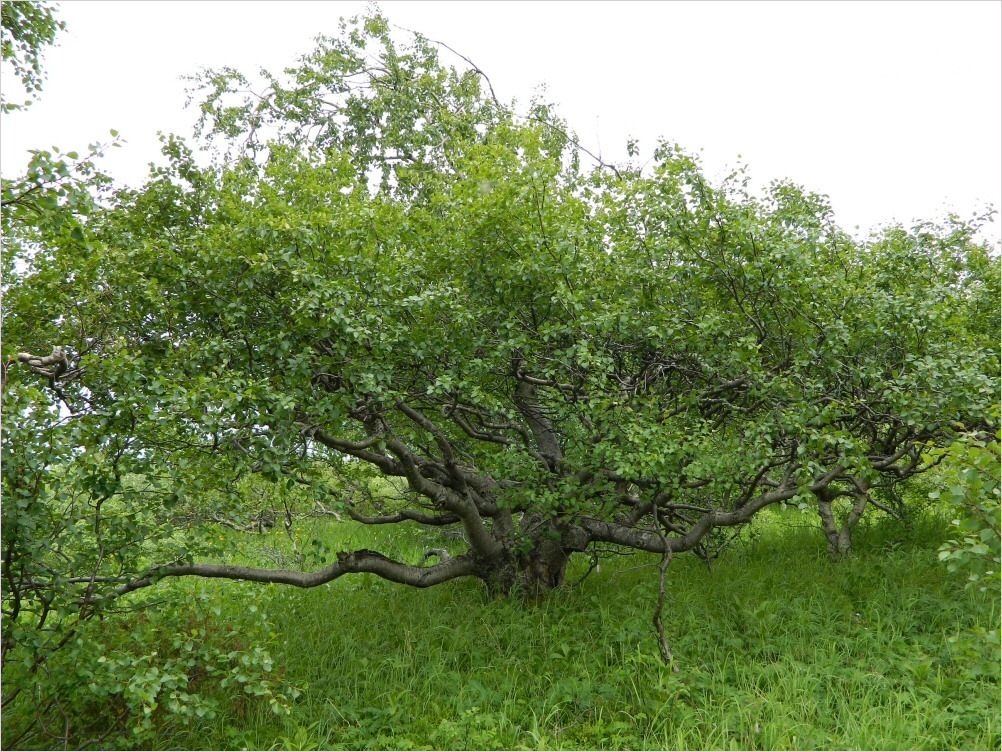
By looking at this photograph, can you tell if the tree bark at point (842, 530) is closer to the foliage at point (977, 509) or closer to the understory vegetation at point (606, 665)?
the understory vegetation at point (606, 665)

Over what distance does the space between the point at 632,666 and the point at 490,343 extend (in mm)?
3665

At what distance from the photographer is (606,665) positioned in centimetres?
796

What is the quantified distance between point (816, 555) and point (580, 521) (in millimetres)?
4313

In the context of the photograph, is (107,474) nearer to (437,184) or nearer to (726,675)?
(726,675)

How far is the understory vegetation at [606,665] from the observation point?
6879 millimetres

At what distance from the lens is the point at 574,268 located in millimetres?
7684

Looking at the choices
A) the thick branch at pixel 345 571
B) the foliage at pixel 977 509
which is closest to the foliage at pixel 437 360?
the thick branch at pixel 345 571

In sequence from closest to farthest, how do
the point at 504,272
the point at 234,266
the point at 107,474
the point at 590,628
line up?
the point at 107,474
the point at 234,266
the point at 504,272
the point at 590,628

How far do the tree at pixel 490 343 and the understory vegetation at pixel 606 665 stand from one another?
2.60 ft

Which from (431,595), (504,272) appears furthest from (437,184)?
(431,595)

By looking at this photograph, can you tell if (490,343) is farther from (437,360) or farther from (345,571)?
(345,571)

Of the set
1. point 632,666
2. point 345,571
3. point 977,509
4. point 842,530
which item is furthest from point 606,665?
point 842,530

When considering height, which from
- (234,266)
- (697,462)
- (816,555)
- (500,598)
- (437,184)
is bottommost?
(500,598)

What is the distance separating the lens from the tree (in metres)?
6.49
